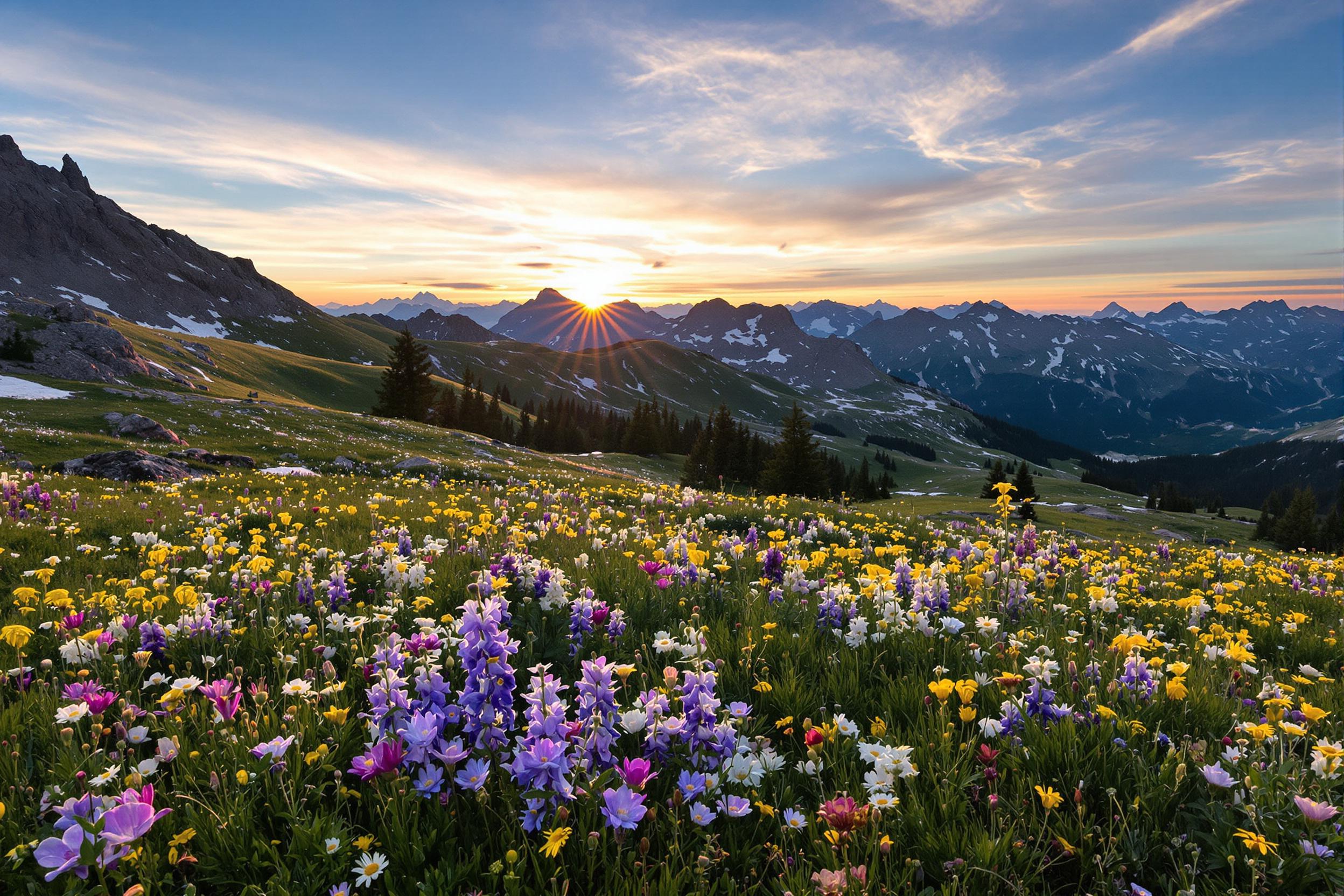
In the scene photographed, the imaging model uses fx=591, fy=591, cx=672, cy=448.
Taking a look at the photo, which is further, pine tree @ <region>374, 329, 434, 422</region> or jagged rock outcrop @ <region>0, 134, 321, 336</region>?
jagged rock outcrop @ <region>0, 134, 321, 336</region>

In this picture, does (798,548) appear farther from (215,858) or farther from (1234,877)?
(215,858)

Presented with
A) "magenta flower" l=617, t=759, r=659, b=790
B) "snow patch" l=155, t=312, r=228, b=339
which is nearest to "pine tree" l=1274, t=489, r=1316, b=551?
"magenta flower" l=617, t=759, r=659, b=790

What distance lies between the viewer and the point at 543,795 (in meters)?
2.23

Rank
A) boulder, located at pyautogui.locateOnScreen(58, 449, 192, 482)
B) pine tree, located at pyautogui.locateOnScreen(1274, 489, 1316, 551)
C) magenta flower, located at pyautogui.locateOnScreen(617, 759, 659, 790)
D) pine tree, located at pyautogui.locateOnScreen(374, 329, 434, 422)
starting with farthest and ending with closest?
1. pine tree, located at pyautogui.locateOnScreen(1274, 489, 1316, 551)
2. pine tree, located at pyautogui.locateOnScreen(374, 329, 434, 422)
3. boulder, located at pyautogui.locateOnScreen(58, 449, 192, 482)
4. magenta flower, located at pyautogui.locateOnScreen(617, 759, 659, 790)

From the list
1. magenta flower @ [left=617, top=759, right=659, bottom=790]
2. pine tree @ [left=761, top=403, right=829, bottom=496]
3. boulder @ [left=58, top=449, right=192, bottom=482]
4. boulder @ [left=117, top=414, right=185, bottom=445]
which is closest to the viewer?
magenta flower @ [left=617, top=759, right=659, bottom=790]

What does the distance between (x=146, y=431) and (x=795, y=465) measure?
48.2 meters

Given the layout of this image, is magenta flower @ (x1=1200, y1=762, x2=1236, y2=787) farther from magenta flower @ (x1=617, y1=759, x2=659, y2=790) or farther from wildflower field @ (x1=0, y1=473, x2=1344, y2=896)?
magenta flower @ (x1=617, y1=759, x2=659, y2=790)

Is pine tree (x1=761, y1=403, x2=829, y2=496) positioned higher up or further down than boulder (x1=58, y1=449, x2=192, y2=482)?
further down

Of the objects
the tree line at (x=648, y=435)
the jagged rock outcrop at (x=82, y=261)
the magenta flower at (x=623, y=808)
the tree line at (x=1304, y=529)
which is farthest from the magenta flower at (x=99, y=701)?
the jagged rock outcrop at (x=82, y=261)

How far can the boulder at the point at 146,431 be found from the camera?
2902 centimetres

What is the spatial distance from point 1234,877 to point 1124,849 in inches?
15.9

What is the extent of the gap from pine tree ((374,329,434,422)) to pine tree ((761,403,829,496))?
141 feet

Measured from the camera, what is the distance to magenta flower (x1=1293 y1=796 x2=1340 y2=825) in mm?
2123

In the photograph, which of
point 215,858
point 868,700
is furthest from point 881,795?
point 215,858
